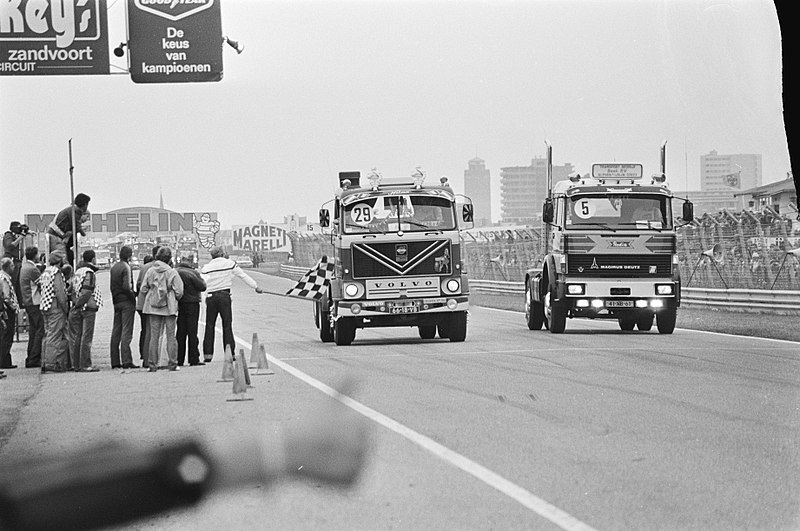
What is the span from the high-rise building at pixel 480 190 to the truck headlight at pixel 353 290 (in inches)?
94.8

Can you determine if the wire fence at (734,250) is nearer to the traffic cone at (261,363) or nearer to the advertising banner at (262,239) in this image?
the advertising banner at (262,239)

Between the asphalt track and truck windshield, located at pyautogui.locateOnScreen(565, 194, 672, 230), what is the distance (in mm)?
2312

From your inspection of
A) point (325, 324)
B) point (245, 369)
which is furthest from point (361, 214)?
point (245, 369)

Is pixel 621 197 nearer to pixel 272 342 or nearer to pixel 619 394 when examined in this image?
pixel 272 342

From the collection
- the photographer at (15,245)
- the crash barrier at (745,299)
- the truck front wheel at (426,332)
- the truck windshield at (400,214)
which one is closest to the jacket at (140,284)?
the photographer at (15,245)

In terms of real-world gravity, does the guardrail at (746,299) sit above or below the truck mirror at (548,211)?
below

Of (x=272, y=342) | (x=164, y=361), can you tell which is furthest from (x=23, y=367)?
(x=272, y=342)

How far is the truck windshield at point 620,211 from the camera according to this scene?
2075 centimetres

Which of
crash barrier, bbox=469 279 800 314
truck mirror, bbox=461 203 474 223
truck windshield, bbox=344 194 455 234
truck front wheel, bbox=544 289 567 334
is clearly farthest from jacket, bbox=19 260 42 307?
crash barrier, bbox=469 279 800 314

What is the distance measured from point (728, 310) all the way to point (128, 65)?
18.7 m

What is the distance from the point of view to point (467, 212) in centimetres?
1981

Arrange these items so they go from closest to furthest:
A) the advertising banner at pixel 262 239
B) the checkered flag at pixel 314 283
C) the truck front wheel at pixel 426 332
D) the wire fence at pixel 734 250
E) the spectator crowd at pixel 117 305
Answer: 1. the spectator crowd at pixel 117 305
2. the checkered flag at pixel 314 283
3. the truck front wheel at pixel 426 332
4. the advertising banner at pixel 262 239
5. the wire fence at pixel 734 250

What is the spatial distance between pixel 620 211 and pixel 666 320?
225 centimetres

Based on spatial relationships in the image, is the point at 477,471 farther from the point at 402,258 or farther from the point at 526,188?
the point at 526,188
